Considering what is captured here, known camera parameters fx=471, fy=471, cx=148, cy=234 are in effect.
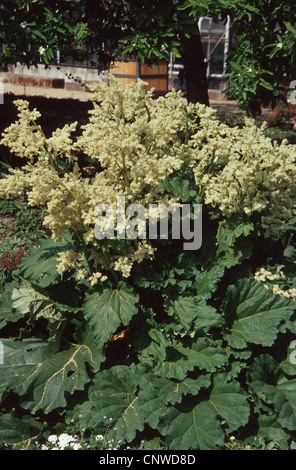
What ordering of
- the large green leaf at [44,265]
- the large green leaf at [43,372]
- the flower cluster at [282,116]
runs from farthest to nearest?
the flower cluster at [282,116] → the large green leaf at [44,265] → the large green leaf at [43,372]

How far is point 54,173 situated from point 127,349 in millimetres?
1238

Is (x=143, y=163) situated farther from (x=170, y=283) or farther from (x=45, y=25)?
(x=45, y=25)

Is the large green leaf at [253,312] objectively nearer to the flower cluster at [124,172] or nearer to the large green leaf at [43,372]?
the flower cluster at [124,172]

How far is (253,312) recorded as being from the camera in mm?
2959

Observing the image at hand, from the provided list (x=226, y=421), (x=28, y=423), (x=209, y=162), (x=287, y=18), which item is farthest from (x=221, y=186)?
(x=287, y=18)

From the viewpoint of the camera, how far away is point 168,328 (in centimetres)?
279

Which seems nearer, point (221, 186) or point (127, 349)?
point (221, 186)

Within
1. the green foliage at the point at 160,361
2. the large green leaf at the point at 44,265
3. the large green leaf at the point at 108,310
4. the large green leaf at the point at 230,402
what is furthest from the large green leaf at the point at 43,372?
the large green leaf at the point at 230,402

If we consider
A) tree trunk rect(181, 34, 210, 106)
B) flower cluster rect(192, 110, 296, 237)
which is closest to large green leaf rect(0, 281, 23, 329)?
flower cluster rect(192, 110, 296, 237)

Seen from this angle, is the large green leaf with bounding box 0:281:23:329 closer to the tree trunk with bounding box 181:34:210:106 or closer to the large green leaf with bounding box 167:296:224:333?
the large green leaf with bounding box 167:296:224:333

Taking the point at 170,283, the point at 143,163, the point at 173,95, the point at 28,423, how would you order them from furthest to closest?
the point at 173,95 → the point at 170,283 → the point at 28,423 → the point at 143,163

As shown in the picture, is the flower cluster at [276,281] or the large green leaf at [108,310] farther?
the flower cluster at [276,281]

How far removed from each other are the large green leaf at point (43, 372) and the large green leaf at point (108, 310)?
0.31m

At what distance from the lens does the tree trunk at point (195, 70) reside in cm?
649
